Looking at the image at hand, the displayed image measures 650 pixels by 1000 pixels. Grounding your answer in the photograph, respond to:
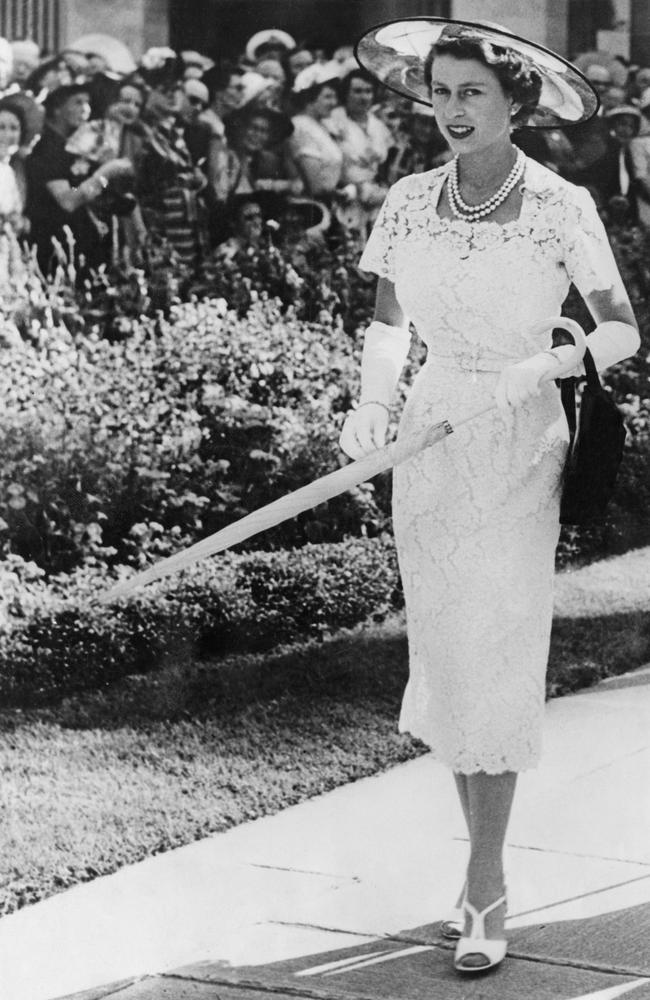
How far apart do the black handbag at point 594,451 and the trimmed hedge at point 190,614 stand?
2.20m

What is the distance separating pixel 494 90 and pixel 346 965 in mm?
1699

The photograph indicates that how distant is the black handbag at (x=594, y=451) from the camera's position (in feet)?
10.1

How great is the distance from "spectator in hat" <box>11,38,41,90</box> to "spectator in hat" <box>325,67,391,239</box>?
102 cm

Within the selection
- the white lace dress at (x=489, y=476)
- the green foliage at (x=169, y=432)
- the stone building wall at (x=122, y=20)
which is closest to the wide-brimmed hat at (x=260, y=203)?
the green foliage at (x=169, y=432)

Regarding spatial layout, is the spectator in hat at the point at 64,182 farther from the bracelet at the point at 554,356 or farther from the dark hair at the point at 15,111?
the bracelet at the point at 554,356

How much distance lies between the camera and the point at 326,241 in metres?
5.50

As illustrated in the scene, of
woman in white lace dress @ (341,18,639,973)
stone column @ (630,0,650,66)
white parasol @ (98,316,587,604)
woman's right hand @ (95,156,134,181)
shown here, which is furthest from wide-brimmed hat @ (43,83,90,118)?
white parasol @ (98,316,587,604)

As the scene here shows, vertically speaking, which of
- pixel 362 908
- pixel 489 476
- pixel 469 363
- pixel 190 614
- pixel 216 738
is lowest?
pixel 216 738

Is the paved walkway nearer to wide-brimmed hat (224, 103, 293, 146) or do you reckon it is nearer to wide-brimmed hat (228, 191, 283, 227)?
wide-brimmed hat (228, 191, 283, 227)

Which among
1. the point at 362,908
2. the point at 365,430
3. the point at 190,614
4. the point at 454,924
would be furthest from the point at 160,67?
the point at 454,924

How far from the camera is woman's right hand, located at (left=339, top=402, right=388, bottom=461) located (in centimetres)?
321

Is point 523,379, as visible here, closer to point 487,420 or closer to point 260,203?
point 487,420

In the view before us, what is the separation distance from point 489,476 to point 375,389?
32 cm

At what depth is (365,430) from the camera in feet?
10.5
